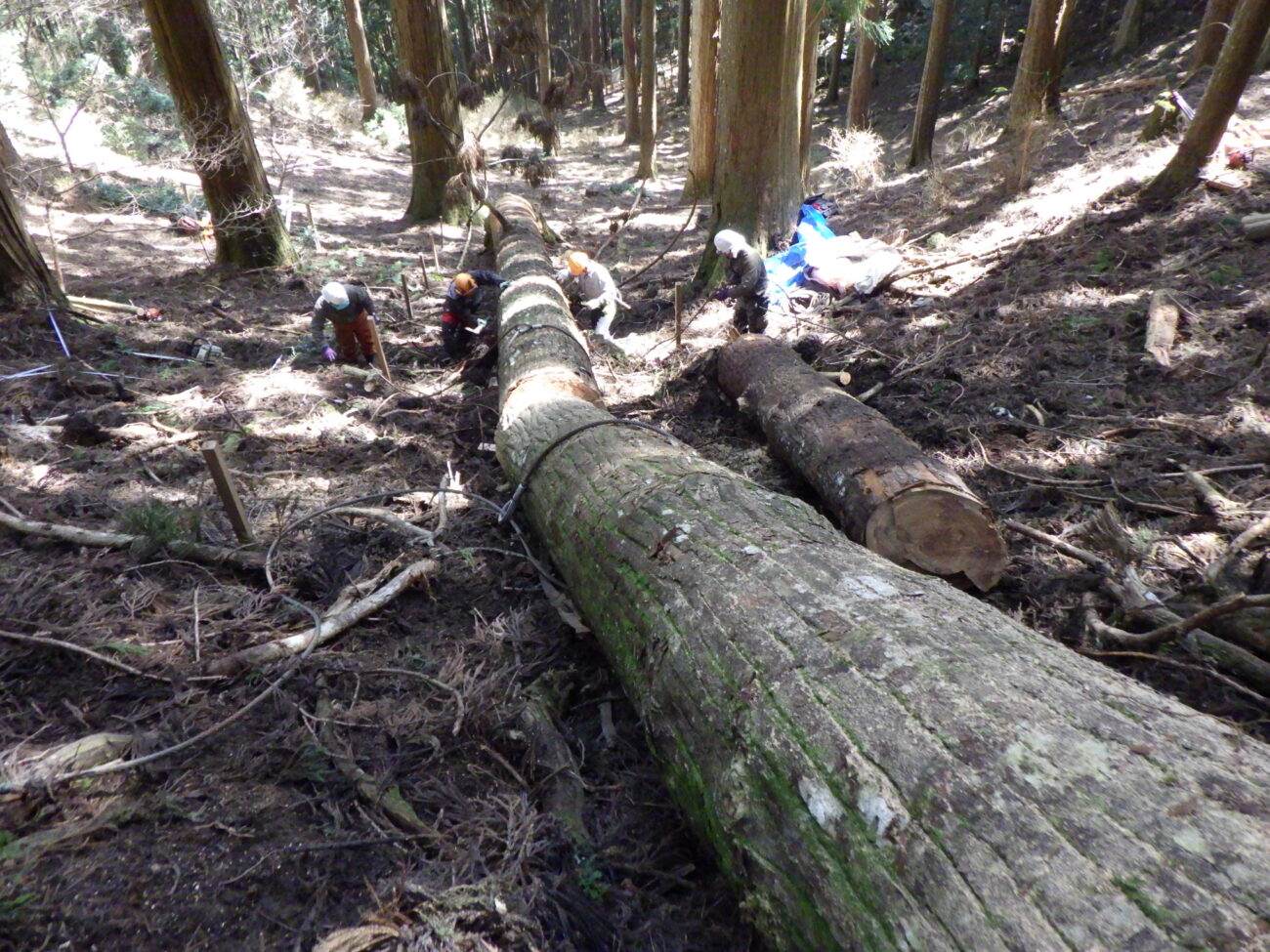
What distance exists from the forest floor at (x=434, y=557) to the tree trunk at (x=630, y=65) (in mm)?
12881

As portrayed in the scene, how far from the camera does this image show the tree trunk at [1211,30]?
29.3 ft

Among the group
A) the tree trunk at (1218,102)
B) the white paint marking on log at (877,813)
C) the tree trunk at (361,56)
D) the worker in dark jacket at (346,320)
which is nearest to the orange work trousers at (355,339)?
the worker in dark jacket at (346,320)

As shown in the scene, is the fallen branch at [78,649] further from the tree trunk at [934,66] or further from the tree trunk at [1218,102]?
the tree trunk at [934,66]

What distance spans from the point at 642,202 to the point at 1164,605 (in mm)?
13018

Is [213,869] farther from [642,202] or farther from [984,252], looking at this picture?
[642,202]

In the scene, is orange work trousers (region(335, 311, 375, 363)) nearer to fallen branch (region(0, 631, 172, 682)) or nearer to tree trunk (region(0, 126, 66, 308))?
tree trunk (region(0, 126, 66, 308))

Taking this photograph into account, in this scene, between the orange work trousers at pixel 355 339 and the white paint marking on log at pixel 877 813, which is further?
the orange work trousers at pixel 355 339

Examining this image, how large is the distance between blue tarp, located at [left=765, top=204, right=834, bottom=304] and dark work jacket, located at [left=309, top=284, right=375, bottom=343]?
4201 millimetres

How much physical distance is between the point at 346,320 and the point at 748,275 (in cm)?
381

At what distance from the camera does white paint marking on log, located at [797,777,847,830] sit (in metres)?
1.46

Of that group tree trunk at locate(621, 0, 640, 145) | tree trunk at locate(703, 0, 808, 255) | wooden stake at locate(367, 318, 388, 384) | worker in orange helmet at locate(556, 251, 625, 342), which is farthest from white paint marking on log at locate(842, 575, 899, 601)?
tree trunk at locate(621, 0, 640, 145)

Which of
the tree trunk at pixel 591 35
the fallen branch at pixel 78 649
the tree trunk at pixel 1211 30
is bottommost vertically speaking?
the fallen branch at pixel 78 649

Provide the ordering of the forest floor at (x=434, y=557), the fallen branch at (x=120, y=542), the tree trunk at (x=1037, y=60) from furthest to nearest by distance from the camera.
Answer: the tree trunk at (x=1037, y=60) < the fallen branch at (x=120, y=542) < the forest floor at (x=434, y=557)

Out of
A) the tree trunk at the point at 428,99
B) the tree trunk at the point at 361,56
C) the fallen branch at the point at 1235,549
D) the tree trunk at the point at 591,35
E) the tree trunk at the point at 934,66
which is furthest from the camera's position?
the tree trunk at the point at 591,35
